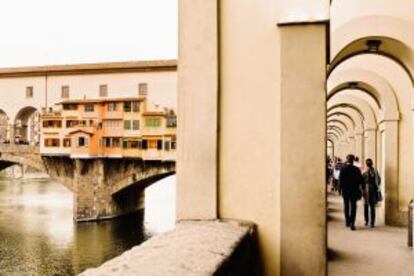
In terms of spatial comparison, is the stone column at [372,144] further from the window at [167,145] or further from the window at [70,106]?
the window at [70,106]

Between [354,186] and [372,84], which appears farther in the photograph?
[372,84]

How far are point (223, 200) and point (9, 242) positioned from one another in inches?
925

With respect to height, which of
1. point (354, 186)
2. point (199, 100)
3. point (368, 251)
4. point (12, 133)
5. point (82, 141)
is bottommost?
point (368, 251)

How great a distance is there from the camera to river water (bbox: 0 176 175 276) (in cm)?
2156

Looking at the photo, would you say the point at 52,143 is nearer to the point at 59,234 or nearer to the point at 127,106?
the point at 127,106

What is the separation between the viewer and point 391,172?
32.9 ft

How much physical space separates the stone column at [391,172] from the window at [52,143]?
28540 mm

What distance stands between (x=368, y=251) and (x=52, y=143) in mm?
31023

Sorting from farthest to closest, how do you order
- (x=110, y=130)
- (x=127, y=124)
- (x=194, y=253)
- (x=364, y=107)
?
(x=110, y=130), (x=127, y=124), (x=364, y=107), (x=194, y=253)

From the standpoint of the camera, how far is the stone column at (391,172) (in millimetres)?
9922

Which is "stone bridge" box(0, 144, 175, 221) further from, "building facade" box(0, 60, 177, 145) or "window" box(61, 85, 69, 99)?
"window" box(61, 85, 69, 99)

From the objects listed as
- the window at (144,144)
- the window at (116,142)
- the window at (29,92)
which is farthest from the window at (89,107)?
the window at (29,92)

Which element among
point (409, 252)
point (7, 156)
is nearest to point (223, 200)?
point (409, 252)

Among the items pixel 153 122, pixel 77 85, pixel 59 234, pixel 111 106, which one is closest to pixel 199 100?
pixel 59 234
